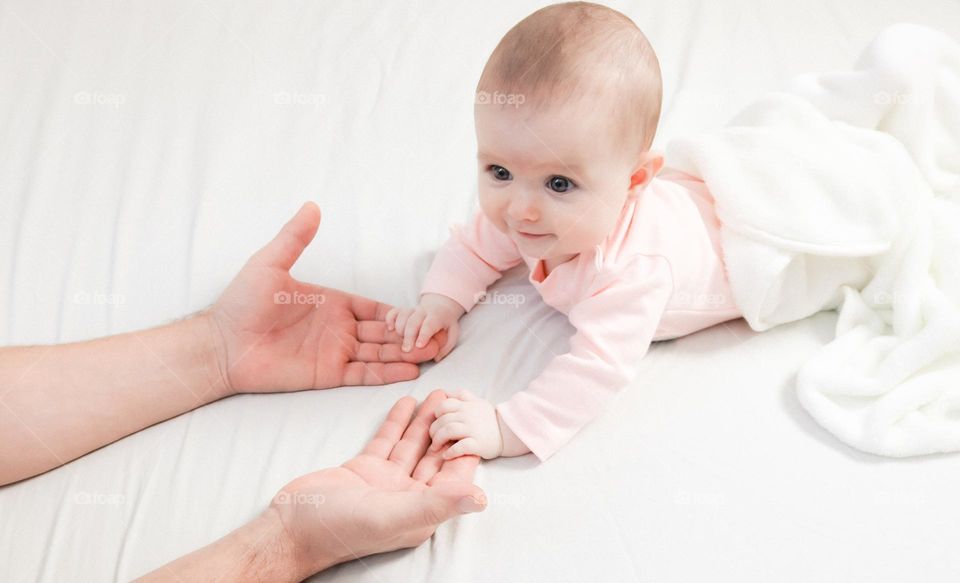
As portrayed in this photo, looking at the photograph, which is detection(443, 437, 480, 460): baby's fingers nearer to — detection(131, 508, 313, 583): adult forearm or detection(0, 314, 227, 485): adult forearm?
detection(131, 508, 313, 583): adult forearm

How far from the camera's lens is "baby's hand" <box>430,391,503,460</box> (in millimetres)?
1066

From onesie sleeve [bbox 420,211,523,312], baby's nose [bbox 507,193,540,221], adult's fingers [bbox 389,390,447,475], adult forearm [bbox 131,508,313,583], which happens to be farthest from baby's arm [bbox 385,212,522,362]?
adult forearm [bbox 131,508,313,583]

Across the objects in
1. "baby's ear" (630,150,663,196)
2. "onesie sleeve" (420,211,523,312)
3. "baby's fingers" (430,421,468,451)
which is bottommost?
"baby's fingers" (430,421,468,451)

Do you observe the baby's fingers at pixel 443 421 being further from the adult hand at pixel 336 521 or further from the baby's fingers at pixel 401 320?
the baby's fingers at pixel 401 320

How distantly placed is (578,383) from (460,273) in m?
0.28

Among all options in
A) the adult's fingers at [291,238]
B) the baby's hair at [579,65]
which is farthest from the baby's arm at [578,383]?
the adult's fingers at [291,238]

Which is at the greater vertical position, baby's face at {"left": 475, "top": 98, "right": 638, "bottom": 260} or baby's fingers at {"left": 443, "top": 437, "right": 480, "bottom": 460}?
baby's face at {"left": 475, "top": 98, "right": 638, "bottom": 260}

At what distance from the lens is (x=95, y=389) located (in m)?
1.15

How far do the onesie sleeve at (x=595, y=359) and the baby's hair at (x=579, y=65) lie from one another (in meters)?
0.19

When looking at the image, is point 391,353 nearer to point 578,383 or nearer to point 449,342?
point 449,342

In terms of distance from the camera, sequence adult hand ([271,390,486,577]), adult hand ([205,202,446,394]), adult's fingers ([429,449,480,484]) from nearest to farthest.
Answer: adult hand ([271,390,486,577]) < adult's fingers ([429,449,480,484]) < adult hand ([205,202,446,394])

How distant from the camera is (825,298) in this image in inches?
48.4

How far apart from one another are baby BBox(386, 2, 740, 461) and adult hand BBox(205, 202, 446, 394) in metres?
0.04

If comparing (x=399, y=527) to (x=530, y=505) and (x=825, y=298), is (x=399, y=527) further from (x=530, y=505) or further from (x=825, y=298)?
(x=825, y=298)
